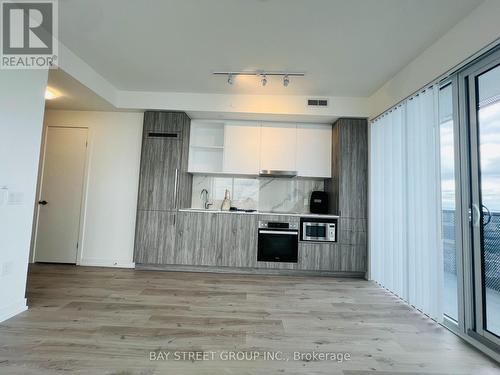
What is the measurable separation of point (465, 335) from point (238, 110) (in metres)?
3.63

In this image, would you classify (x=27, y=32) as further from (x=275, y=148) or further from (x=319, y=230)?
(x=319, y=230)

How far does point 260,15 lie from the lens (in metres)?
2.14

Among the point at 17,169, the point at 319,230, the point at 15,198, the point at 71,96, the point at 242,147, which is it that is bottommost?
the point at 319,230

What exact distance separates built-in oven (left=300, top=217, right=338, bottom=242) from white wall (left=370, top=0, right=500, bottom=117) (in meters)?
1.81

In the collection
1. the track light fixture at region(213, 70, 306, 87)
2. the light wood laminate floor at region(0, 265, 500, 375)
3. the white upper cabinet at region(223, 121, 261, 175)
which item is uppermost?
the track light fixture at region(213, 70, 306, 87)

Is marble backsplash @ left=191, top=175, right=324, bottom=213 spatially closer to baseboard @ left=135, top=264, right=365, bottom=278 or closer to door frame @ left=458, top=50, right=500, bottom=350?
baseboard @ left=135, top=264, right=365, bottom=278

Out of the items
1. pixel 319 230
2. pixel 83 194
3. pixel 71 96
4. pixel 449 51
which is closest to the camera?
pixel 449 51

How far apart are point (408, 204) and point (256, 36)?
248 centimetres

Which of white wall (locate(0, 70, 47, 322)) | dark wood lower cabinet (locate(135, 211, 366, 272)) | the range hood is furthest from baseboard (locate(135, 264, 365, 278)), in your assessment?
white wall (locate(0, 70, 47, 322))

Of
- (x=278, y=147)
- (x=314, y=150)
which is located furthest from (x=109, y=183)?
(x=314, y=150)

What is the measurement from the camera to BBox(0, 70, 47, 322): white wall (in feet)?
6.69

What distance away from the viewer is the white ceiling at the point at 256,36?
205 cm

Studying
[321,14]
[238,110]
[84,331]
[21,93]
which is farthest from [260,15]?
[84,331]

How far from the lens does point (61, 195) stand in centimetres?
399
